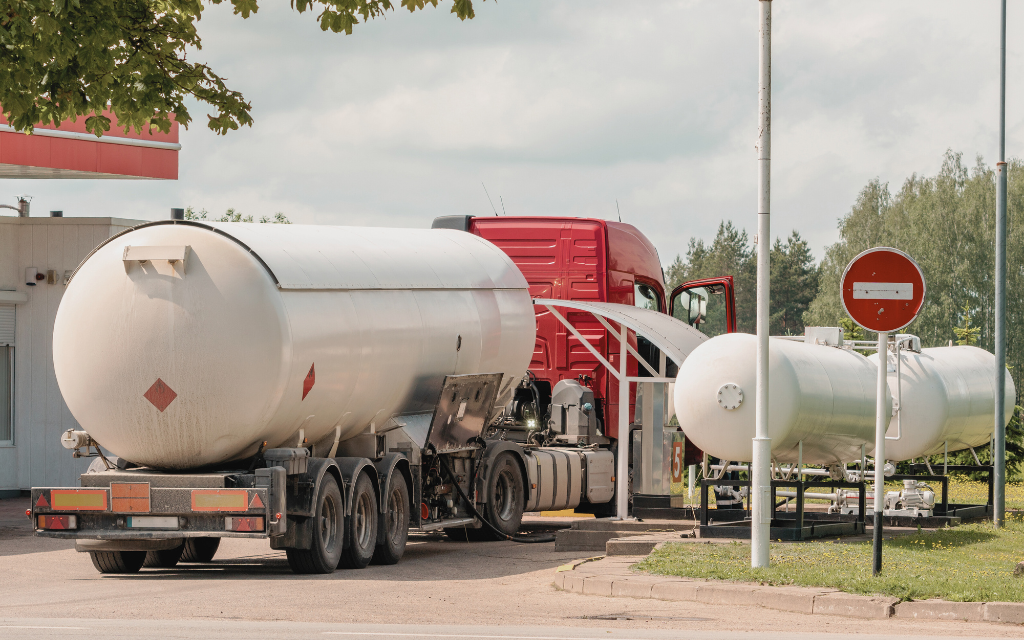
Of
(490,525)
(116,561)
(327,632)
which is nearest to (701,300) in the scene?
(490,525)

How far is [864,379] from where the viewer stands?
703 inches

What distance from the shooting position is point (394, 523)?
16.1 metres

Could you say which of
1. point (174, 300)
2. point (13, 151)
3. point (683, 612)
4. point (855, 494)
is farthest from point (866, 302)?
point (13, 151)

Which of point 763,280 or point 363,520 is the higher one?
point 763,280

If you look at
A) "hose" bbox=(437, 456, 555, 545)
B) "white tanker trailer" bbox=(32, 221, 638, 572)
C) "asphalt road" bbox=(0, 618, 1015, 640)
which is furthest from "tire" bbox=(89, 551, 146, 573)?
"asphalt road" bbox=(0, 618, 1015, 640)

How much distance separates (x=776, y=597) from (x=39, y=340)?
50.7 ft

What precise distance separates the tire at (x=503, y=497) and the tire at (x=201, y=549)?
3.65 meters

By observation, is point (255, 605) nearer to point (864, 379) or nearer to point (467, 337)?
point (467, 337)

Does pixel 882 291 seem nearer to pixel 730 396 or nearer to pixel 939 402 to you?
pixel 730 396

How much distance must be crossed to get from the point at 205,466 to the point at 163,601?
7.13 feet

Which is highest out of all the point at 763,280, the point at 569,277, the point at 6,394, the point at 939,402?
the point at 569,277

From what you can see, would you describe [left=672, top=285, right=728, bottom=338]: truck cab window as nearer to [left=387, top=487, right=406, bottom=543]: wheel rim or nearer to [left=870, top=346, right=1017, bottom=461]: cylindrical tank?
[left=870, top=346, right=1017, bottom=461]: cylindrical tank

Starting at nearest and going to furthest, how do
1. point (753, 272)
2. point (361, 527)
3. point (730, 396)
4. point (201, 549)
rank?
point (361, 527) < point (730, 396) < point (201, 549) < point (753, 272)

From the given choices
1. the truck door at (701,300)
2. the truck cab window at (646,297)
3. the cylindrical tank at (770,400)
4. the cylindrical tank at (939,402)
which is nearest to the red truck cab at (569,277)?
the truck cab window at (646,297)
